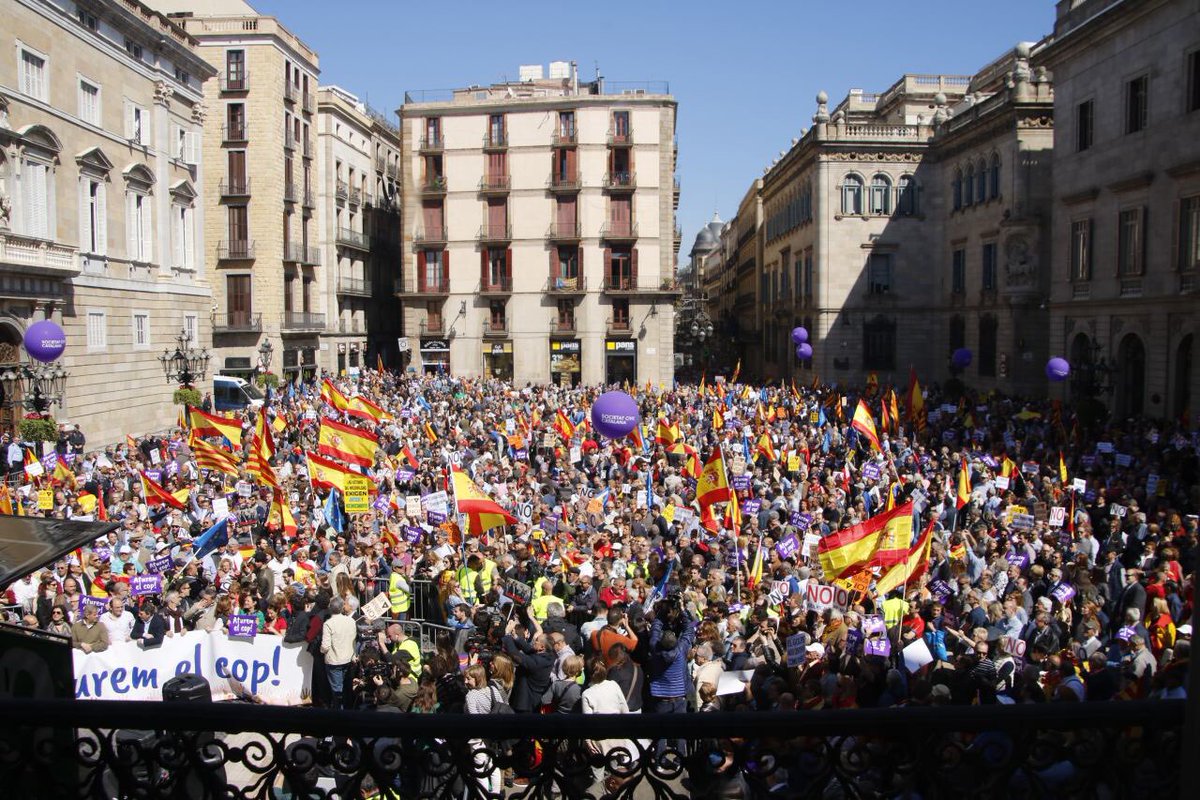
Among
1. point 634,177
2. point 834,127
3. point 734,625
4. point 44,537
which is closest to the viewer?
point 44,537

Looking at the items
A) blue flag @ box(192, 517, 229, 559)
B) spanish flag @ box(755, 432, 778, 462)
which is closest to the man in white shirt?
blue flag @ box(192, 517, 229, 559)

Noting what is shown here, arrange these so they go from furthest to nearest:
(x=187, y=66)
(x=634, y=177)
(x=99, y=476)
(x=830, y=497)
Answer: (x=634, y=177)
(x=187, y=66)
(x=99, y=476)
(x=830, y=497)

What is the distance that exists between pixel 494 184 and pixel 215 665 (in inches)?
1825

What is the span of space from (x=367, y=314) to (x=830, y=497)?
157 feet

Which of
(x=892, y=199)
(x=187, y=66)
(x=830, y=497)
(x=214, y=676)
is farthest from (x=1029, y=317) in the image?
(x=214, y=676)

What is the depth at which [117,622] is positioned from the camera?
10977 mm

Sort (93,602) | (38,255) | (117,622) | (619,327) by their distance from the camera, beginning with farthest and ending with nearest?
(619,327) → (38,255) → (93,602) → (117,622)

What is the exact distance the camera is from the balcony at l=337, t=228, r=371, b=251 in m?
56.0

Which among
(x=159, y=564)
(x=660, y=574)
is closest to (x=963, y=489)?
(x=660, y=574)

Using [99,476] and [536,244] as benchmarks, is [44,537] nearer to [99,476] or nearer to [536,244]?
[99,476]

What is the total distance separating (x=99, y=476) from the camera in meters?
20.5

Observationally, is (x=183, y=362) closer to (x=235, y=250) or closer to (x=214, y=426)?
(x=214, y=426)

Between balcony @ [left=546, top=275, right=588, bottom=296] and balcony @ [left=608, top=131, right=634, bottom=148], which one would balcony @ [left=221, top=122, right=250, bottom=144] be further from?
balcony @ [left=608, top=131, right=634, bottom=148]

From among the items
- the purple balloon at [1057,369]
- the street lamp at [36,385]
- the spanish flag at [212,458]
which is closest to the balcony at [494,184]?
the street lamp at [36,385]
